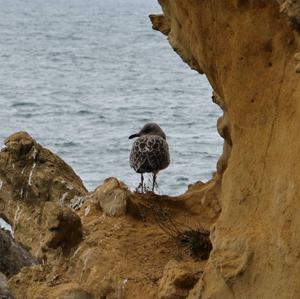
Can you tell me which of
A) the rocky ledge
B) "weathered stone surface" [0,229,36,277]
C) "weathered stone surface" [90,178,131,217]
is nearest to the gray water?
"weathered stone surface" [0,229,36,277]

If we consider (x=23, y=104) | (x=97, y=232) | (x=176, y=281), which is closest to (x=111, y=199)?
(x=97, y=232)

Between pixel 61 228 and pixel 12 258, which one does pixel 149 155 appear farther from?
pixel 61 228

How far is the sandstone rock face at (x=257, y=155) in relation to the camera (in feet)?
38.5

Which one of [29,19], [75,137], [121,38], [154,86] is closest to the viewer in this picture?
[75,137]

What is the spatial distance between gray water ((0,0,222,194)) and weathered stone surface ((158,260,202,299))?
22956 millimetres

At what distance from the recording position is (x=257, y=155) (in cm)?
1246

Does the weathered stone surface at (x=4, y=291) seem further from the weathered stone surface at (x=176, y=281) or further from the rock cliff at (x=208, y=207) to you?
the weathered stone surface at (x=176, y=281)

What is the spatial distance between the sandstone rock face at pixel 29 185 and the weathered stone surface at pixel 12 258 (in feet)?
8.76

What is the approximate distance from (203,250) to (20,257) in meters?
6.38

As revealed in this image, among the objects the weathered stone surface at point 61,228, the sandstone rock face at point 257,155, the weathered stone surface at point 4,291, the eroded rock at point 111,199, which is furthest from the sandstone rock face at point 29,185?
the sandstone rock face at point 257,155

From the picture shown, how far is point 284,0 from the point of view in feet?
36.1

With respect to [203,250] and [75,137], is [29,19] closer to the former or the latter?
[75,137]

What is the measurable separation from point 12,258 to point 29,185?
327cm

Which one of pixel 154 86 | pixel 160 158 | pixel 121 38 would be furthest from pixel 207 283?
pixel 121 38
